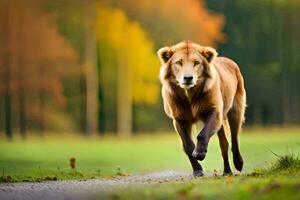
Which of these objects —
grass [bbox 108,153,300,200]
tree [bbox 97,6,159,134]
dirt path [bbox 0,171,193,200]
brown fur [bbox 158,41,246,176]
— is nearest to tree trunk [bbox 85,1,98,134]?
tree [bbox 97,6,159,134]

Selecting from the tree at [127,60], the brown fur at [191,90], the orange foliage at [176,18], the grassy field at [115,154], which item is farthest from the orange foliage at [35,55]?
the brown fur at [191,90]

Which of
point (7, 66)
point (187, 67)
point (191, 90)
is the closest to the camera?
point (187, 67)

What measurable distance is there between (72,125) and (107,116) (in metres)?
0.52

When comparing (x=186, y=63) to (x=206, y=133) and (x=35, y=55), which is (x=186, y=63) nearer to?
(x=206, y=133)

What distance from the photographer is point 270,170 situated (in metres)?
8.47

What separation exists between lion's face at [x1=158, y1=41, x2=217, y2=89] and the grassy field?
1.47m

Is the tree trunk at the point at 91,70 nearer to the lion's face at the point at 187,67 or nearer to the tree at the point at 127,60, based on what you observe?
the tree at the point at 127,60

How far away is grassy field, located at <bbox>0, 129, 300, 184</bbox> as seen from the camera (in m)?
10.0

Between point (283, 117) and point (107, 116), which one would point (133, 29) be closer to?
point (107, 116)

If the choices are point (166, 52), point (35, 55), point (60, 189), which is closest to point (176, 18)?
point (35, 55)

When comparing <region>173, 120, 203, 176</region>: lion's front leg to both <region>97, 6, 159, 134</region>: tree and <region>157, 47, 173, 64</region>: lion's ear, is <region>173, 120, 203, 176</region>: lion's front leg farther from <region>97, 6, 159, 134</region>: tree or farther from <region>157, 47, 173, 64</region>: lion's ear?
<region>97, 6, 159, 134</region>: tree

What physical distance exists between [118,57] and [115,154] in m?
2.10

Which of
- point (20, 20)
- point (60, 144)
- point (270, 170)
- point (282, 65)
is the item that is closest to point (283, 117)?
point (282, 65)

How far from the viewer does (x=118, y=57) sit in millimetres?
13891
